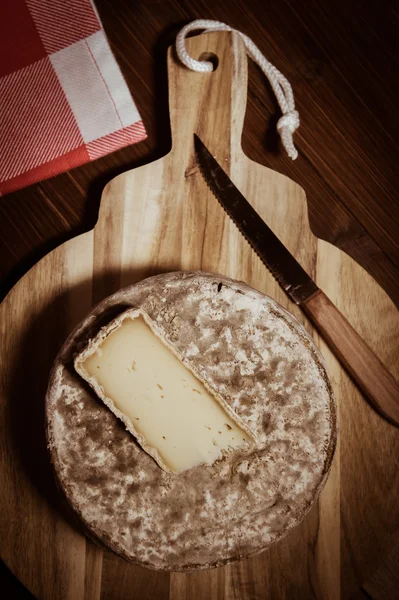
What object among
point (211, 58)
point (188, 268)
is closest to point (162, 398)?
point (188, 268)

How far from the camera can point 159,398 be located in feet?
3.78

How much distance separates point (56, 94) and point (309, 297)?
0.93 m

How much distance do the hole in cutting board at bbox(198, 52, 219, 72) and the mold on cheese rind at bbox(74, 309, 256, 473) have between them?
2.64 feet

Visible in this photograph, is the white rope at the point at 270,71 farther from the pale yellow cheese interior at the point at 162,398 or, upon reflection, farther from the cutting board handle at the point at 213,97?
the pale yellow cheese interior at the point at 162,398

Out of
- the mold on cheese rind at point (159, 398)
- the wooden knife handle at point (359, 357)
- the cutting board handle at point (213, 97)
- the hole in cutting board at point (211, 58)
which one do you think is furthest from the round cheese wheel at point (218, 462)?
the hole in cutting board at point (211, 58)

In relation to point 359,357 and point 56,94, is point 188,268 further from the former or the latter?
point 56,94

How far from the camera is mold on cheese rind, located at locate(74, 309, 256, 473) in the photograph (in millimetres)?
1125

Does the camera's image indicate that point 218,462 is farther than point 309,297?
No

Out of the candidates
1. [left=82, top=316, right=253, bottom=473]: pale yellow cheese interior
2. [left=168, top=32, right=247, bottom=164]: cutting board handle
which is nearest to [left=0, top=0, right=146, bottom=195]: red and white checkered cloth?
[left=168, top=32, right=247, bottom=164]: cutting board handle

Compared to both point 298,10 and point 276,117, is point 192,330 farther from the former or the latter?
point 298,10

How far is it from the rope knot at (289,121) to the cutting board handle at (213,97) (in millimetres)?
116

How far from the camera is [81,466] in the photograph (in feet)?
3.80

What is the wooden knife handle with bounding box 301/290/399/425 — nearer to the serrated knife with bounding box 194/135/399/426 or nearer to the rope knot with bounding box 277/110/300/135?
the serrated knife with bounding box 194/135/399/426

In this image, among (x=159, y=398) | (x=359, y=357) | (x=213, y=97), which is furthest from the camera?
(x=213, y=97)
